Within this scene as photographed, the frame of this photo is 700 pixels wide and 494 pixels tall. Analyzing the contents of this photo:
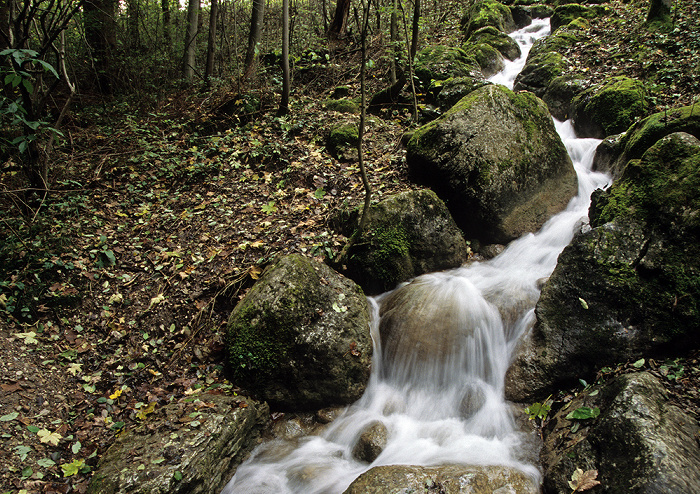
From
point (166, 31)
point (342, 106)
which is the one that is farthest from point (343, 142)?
point (166, 31)

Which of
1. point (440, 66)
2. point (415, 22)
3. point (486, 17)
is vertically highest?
point (486, 17)

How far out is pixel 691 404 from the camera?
355 centimetres

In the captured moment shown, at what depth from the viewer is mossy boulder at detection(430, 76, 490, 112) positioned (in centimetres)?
949

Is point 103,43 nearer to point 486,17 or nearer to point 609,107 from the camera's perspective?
point 609,107

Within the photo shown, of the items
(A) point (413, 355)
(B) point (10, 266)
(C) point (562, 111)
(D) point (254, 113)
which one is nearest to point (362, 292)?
(A) point (413, 355)

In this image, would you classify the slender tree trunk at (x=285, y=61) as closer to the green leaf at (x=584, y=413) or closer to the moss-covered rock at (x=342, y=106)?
the moss-covered rock at (x=342, y=106)

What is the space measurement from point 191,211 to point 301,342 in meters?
3.60

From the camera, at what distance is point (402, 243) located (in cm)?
623

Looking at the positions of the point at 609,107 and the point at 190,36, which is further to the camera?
the point at 190,36

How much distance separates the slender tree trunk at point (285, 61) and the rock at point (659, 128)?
23.7 ft

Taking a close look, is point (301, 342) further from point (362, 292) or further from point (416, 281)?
point (416, 281)

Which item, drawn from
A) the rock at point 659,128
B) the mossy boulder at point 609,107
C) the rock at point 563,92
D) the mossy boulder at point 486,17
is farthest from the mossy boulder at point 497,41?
the rock at point 659,128

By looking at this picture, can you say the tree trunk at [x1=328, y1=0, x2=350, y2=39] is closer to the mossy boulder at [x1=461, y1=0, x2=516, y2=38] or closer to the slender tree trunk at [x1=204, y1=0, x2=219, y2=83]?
the slender tree trunk at [x1=204, y1=0, x2=219, y2=83]

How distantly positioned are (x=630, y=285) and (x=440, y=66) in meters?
8.29
